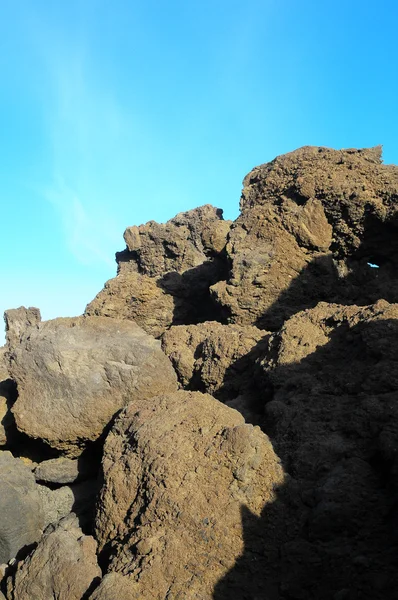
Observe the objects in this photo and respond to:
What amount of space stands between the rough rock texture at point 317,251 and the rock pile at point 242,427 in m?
0.02

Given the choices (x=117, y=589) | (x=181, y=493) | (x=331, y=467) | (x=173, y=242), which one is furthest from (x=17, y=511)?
(x=173, y=242)

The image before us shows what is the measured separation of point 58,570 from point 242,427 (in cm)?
159

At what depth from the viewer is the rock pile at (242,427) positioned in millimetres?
3252

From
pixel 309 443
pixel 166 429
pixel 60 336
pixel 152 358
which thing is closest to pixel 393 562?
pixel 309 443

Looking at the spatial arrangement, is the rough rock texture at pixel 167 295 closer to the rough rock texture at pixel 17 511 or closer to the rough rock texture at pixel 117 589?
the rough rock texture at pixel 17 511

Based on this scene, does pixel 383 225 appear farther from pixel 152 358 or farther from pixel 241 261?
pixel 152 358

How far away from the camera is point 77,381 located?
→ 16.1ft

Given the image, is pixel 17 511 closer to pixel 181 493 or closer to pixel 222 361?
pixel 181 493

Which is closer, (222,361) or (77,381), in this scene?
(77,381)

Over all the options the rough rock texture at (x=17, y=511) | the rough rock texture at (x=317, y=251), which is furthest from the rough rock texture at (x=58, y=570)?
the rough rock texture at (x=317, y=251)

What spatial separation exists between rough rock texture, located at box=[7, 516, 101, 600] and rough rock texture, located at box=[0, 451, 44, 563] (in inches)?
17.5

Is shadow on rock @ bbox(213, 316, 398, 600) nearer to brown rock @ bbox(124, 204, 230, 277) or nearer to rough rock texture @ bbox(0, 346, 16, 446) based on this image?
rough rock texture @ bbox(0, 346, 16, 446)

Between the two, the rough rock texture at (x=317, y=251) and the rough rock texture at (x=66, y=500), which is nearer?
the rough rock texture at (x=66, y=500)

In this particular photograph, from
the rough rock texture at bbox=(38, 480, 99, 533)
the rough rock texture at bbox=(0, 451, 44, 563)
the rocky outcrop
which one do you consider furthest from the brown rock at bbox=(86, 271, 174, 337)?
the rough rock texture at bbox=(0, 451, 44, 563)
